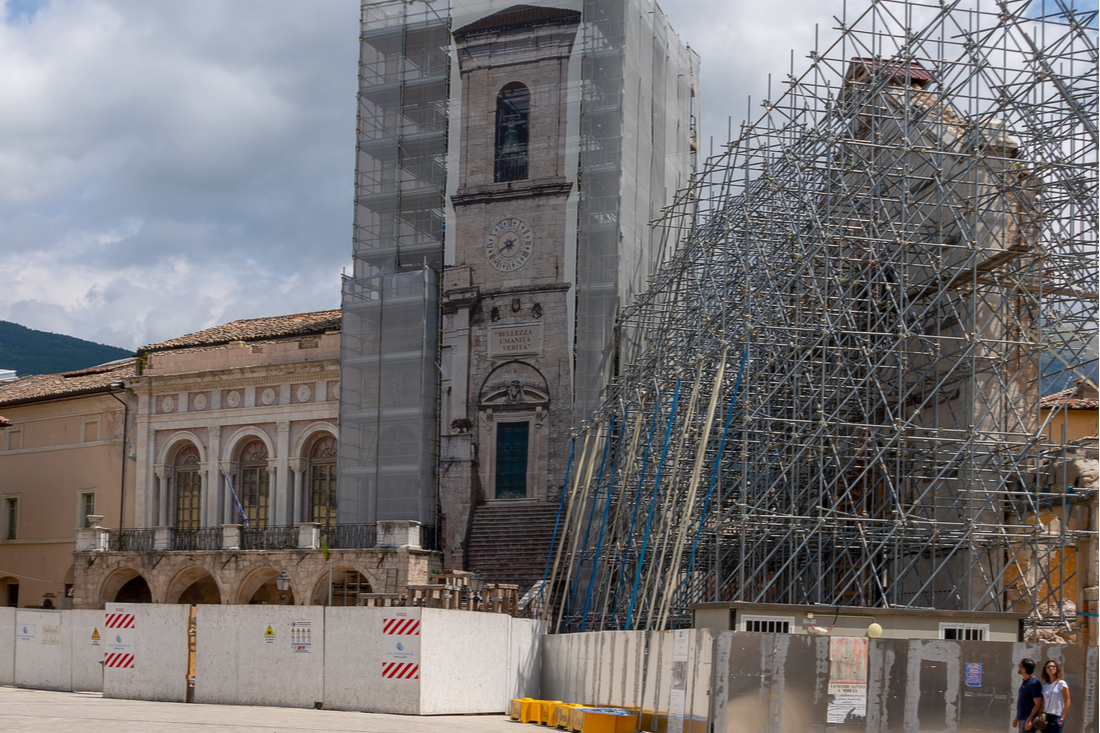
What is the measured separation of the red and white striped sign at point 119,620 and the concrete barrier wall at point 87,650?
1.55 meters

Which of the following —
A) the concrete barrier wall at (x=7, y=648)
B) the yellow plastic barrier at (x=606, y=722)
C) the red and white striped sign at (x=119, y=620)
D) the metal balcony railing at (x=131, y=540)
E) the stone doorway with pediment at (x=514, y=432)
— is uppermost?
the stone doorway with pediment at (x=514, y=432)

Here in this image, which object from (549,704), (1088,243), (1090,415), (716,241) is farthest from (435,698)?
(1090,415)

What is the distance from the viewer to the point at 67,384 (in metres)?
48.6

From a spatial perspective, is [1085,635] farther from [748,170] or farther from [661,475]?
[748,170]

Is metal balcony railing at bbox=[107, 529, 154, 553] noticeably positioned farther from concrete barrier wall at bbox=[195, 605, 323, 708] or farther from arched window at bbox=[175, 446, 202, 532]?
concrete barrier wall at bbox=[195, 605, 323, 708]

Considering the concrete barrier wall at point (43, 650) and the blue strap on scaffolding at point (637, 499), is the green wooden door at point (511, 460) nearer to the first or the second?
the blue strap on scaffolding at point (637, 499)

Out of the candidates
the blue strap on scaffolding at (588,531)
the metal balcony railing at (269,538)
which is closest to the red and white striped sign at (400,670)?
the blue strap on scaffolding at (588,531)

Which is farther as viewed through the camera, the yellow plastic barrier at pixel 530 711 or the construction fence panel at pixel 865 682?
the yellow plastic barrier at pixel 530 711

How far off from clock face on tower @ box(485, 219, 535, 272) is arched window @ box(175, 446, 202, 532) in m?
12.5

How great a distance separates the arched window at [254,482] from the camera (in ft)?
138

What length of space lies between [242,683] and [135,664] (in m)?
2.71

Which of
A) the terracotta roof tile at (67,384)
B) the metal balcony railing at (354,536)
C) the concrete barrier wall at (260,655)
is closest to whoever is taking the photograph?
the concrete barrier wall at (260,655)

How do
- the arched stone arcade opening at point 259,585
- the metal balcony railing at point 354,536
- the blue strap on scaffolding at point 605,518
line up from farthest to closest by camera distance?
the arched stone arcade opening at point 259,585 < the metal balcony railing at point 354,536 < the blue strap on scaffolding at point 605,518

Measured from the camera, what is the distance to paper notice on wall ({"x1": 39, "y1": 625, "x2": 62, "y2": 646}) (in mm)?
31008
